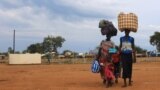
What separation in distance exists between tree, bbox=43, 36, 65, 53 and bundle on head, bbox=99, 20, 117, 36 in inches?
3117

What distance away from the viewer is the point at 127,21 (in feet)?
45.2

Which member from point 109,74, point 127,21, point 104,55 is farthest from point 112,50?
point 127,21

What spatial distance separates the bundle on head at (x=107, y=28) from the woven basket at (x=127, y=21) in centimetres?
49

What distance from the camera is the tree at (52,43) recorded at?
94825 millimetres

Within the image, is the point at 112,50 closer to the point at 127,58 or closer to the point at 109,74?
the point at 127,58

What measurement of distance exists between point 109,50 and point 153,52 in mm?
58102

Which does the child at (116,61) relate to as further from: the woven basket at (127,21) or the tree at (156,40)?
the tree at (156,40)

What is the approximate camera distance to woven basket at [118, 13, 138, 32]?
13719 millimetres

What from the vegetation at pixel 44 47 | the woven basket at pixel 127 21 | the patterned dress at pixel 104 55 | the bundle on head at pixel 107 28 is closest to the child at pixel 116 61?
the patterned dress at pixel 104 55

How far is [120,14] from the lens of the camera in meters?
13.7

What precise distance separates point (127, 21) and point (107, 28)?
0.78 m

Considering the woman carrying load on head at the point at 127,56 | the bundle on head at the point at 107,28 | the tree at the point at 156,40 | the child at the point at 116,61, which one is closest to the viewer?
the woman carrying load on head at the point at 127,56

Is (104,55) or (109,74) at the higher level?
(104,55)

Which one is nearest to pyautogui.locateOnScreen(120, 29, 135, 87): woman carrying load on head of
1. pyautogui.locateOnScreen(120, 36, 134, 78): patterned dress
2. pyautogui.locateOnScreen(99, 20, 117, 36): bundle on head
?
pyautogui.locateOnScreen(120, 36, 134, 78): patterned dress
